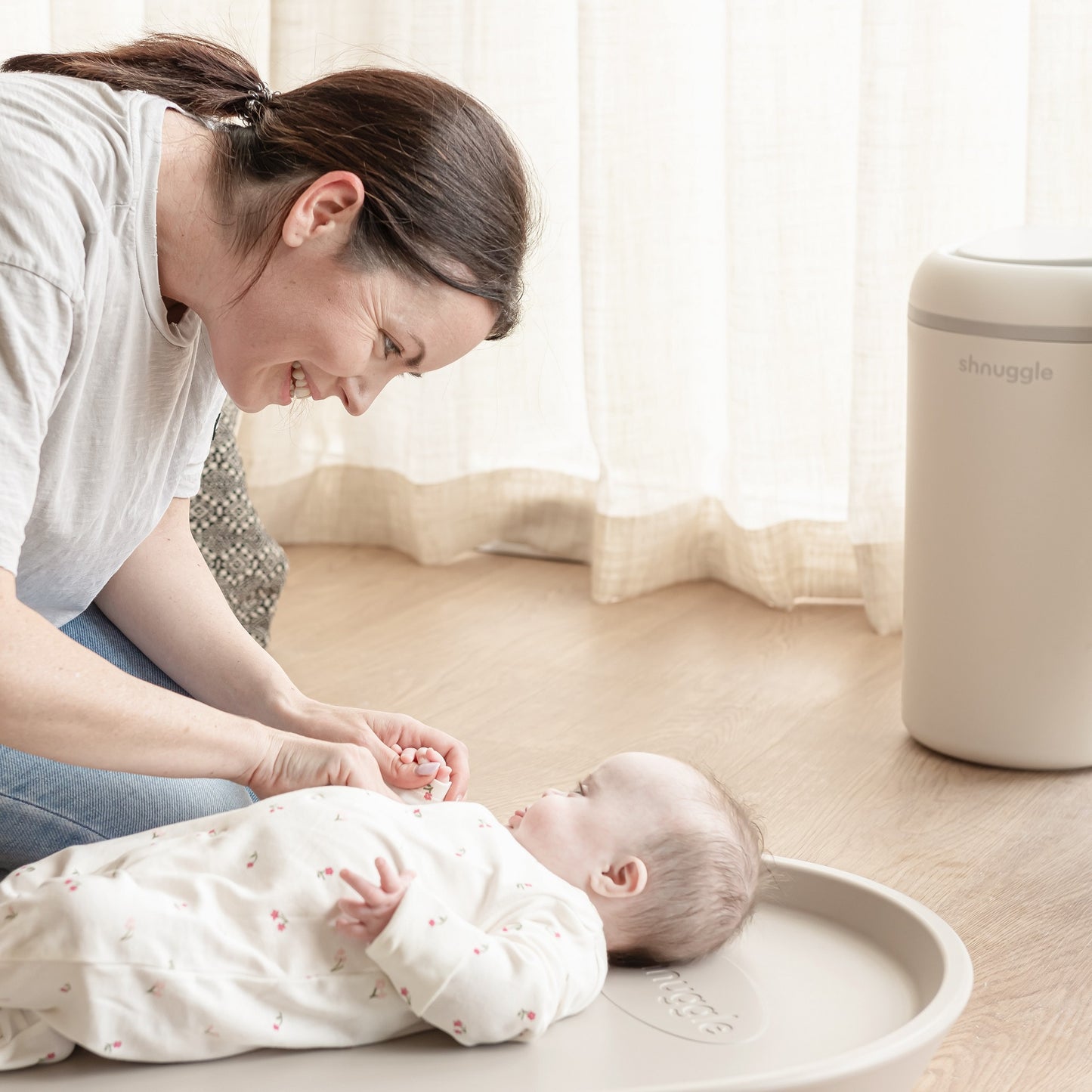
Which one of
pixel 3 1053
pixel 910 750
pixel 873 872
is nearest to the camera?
pixel 3 1053

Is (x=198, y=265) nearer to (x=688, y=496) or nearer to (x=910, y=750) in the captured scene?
(x=910, y=750)

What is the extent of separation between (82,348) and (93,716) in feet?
0.97

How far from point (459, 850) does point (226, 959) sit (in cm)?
21

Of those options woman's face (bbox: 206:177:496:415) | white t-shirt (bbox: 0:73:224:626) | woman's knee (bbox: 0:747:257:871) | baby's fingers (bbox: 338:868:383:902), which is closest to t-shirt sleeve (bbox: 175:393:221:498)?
white t-shirt (bbox: 0:73:224:626)

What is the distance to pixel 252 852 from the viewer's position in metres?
1.18

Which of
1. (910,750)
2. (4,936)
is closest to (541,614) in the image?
(910,750)

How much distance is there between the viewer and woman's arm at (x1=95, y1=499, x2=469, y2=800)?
145 cm

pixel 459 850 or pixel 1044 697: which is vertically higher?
pixel 459 850

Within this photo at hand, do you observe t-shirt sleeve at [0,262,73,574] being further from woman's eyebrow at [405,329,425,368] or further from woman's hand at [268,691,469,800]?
woman's hand at [268,691,469,800]

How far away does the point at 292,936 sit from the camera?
1132 millimetres

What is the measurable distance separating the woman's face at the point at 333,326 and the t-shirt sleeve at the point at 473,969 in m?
0.43

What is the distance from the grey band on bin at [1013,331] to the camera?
74.5 inches

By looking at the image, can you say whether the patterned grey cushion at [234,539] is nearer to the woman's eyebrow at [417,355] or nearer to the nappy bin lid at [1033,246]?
the woman's eyebrow at [417,355]

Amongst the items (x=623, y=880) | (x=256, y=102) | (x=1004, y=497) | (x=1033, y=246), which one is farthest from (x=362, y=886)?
(x=1033, y=246)
